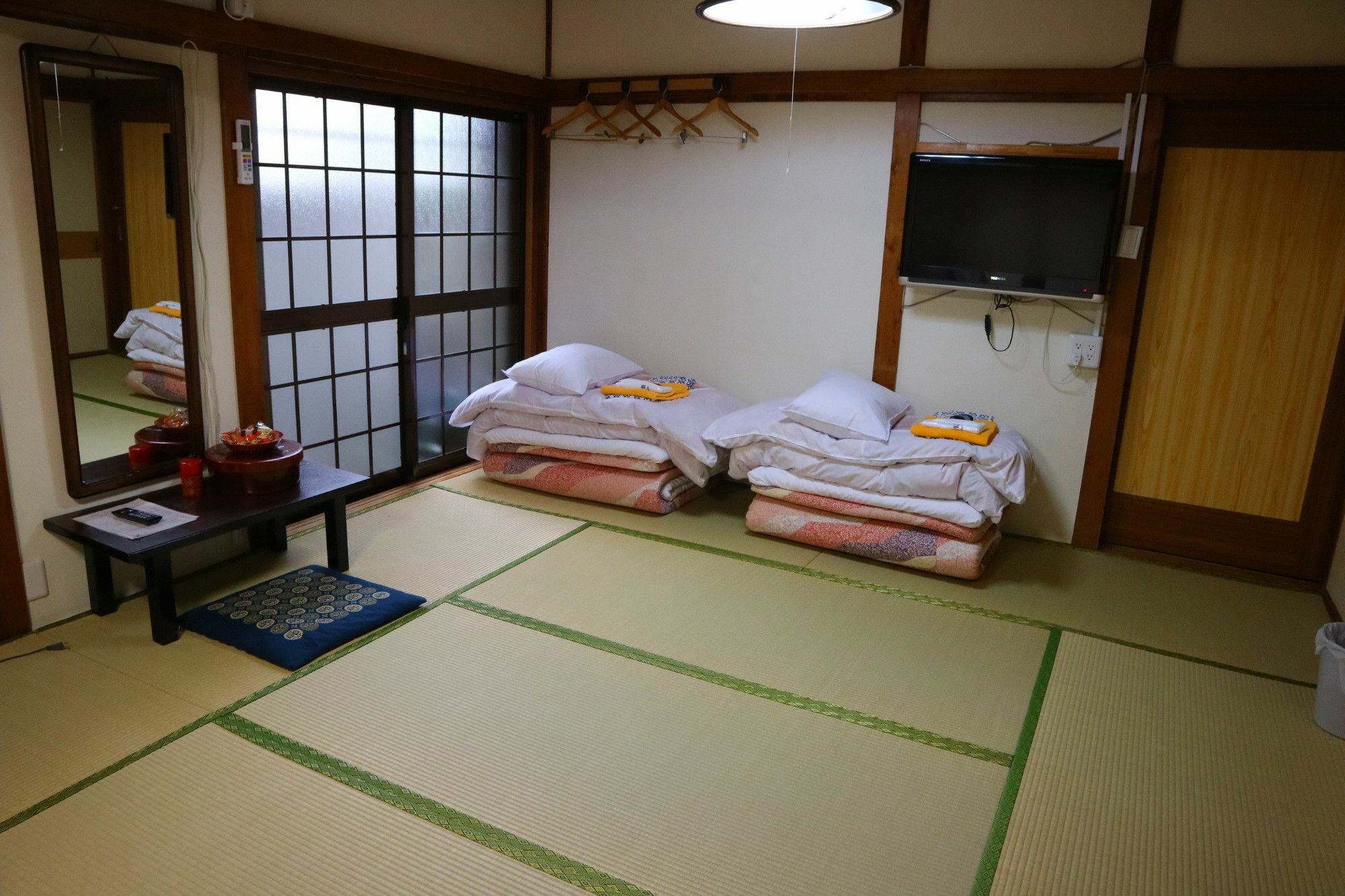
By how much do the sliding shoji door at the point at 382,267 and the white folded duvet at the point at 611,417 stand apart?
362 mm

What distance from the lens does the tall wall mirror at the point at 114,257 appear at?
3.22 meters

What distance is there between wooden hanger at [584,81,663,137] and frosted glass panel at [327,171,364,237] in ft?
4.89

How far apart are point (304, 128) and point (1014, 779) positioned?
12.7 feet

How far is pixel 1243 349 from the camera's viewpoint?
4.31 meters

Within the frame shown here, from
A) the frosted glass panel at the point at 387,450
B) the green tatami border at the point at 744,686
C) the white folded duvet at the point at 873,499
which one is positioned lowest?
the green tatami border at the point at 744,686

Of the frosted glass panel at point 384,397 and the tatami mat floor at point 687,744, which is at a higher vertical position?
the frosted glass panel at point 384,397

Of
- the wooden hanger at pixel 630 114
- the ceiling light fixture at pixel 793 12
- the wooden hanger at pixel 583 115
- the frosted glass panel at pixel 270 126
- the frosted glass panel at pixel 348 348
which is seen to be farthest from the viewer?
the wooden hanger at pixel 583 115

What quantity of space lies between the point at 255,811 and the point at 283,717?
17.4 inches

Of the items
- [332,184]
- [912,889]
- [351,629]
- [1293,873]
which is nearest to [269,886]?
[351,629]

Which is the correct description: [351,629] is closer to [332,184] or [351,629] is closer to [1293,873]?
[332,184]

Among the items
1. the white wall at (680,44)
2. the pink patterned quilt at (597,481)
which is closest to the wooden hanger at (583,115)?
the white wall at (680,44)

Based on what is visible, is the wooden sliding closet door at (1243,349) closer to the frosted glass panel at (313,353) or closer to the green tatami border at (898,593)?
the green tatami border at (898,593)

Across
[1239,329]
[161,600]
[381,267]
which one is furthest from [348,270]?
[1239,329]

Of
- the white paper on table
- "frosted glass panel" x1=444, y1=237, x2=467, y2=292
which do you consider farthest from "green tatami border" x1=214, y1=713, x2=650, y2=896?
"frosted glass panel" x1=444, y1=237, x2=467, y2=292
